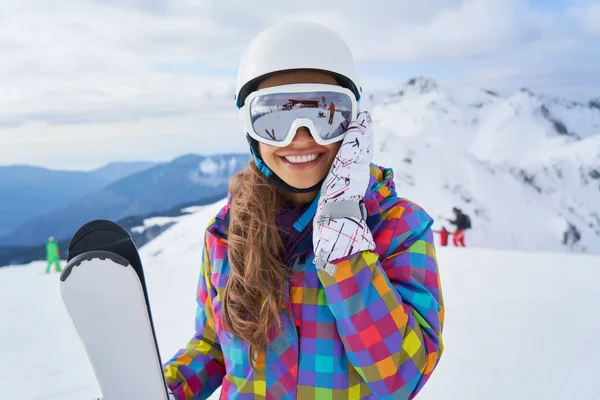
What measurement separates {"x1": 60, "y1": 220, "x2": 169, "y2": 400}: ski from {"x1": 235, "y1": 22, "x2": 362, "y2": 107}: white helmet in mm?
801

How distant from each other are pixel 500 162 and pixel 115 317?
82.2m

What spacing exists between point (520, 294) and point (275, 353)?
602cm

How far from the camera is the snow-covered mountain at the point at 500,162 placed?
54103 millimetres

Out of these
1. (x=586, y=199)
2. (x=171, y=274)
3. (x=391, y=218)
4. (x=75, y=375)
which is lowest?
(x=586, y=199)

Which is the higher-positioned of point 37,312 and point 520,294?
point 520,294

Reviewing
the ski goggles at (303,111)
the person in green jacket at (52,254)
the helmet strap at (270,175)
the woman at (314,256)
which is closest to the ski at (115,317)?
the woman at (314,256)

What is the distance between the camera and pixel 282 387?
1568mm

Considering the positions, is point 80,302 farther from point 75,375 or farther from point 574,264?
point 574,264

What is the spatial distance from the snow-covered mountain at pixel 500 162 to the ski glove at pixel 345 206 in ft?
127

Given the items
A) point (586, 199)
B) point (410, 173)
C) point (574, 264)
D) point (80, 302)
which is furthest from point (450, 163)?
point (80, 302)

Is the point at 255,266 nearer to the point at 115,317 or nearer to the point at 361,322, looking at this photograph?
the point at 361,322

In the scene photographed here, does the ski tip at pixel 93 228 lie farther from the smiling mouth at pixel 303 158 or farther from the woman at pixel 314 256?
the smiling mouth at pixel 303 158

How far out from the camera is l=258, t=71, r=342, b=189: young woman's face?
161cm

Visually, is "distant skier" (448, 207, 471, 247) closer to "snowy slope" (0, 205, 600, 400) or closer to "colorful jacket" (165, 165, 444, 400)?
"snowy slope" (0, 205, 600, 400)
